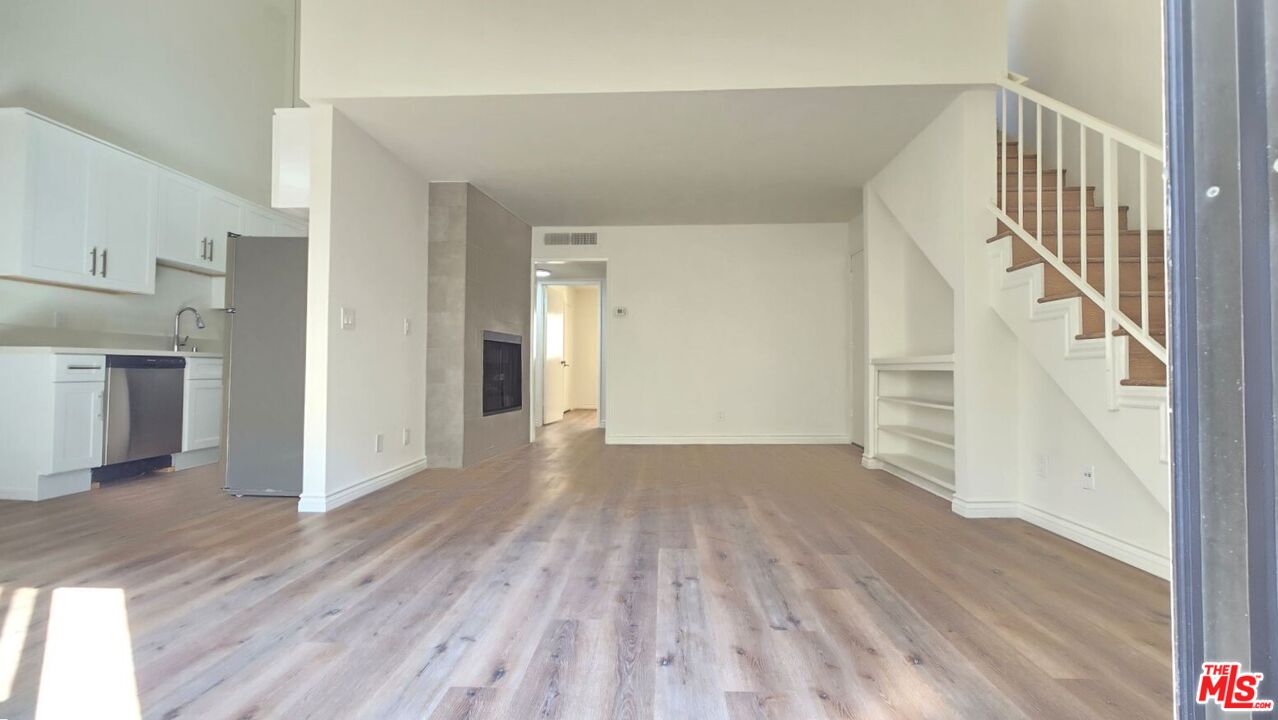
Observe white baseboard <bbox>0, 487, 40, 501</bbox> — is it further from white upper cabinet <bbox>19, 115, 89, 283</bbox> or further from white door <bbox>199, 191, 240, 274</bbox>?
white door <bbox>199, 191, 240, 274</bbox>

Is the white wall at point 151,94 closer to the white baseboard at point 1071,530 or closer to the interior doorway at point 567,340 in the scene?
the interior doorway at point 567,340

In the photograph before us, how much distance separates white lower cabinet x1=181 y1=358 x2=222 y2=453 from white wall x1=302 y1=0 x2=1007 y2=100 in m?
2.72

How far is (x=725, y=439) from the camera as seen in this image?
633 centimetres

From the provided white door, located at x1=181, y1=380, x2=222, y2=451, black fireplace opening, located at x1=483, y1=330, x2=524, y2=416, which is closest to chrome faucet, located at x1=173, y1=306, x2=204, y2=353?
white door, located at x1=181, y1=380, x2=222, y2=451

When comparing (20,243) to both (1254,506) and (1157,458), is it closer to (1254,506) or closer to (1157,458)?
(1254,506)

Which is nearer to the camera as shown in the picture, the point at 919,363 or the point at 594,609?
the point at 594,609

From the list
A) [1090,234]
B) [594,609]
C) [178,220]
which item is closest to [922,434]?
[1090,234]

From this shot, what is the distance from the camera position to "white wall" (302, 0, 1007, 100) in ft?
10.2

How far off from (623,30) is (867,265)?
2.78 meters

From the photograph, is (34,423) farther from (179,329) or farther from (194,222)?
(194,222)

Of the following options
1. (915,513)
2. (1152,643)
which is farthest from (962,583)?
(915,513)

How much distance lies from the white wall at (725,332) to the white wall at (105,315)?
10.3 ft

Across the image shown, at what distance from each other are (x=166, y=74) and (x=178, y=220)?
4.40 feet

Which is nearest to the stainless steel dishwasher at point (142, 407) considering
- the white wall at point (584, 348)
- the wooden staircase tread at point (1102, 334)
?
the wooden staircase tread at point (1102, 334)
